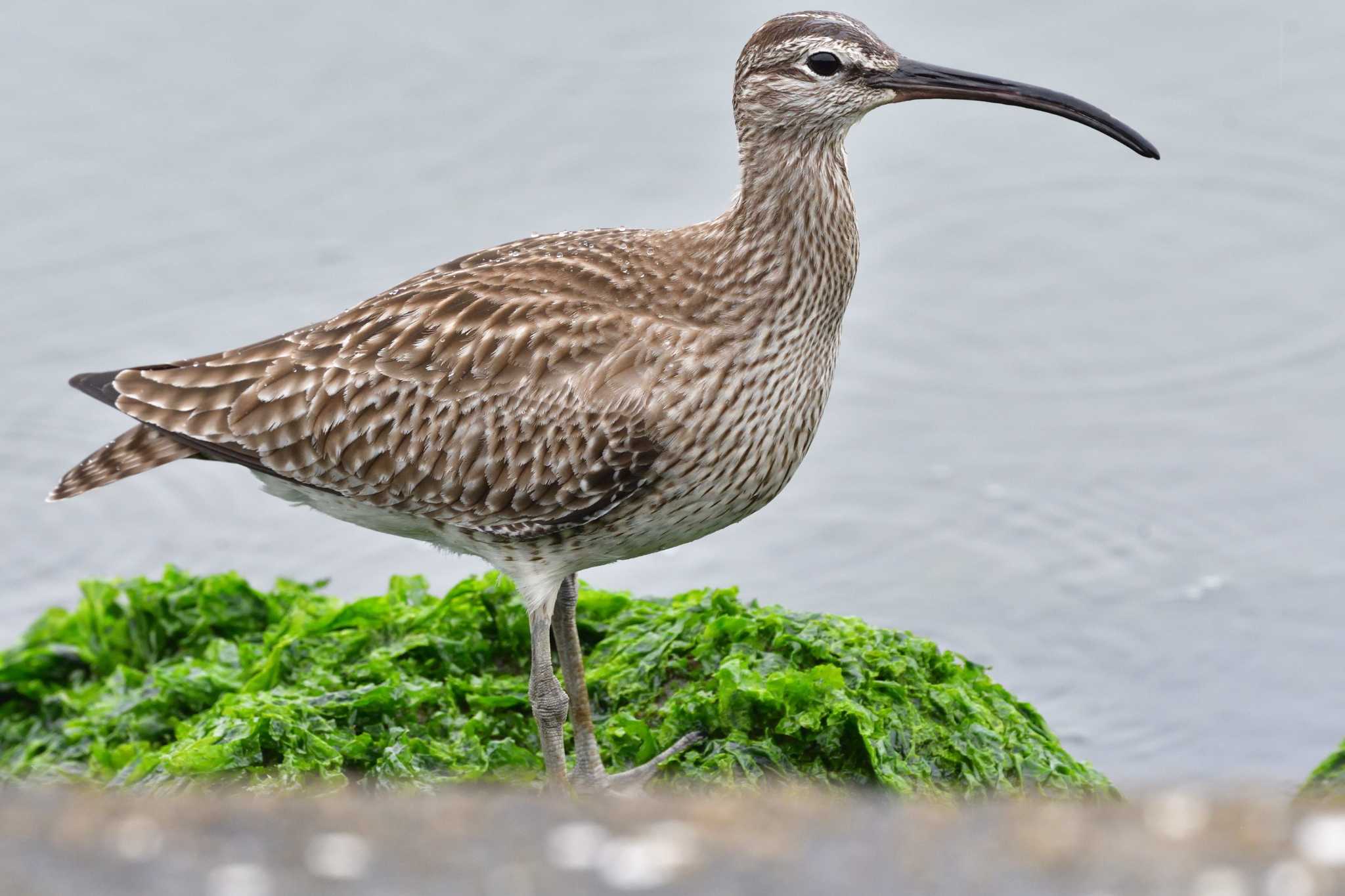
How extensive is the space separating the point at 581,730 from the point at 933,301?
5080 millimetres

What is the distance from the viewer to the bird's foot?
7.32 meters

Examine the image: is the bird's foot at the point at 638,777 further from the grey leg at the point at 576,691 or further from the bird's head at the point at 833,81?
the bird's head at the point at 833,81

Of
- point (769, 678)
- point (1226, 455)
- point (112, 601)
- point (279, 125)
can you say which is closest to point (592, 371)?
point (769, 678)

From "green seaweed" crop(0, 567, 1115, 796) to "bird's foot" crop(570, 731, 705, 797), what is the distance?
7 centimetres

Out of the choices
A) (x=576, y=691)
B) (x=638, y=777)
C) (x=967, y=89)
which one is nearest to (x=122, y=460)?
(x=576, y=691)

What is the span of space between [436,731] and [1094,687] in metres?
4.06

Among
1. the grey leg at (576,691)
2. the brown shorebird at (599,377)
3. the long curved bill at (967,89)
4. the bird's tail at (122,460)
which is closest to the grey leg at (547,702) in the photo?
the brown shorebird at (599,377)

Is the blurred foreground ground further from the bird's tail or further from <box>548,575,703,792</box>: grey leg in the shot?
the bird's tail

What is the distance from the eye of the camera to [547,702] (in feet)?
24.6

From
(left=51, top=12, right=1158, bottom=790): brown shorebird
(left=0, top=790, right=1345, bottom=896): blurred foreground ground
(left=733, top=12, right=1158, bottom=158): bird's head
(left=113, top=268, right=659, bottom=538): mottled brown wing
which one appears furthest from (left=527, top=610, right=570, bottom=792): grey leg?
(left=0, top=790, right=1345, bottom=896): blurred foreground ground

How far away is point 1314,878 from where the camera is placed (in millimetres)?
3590

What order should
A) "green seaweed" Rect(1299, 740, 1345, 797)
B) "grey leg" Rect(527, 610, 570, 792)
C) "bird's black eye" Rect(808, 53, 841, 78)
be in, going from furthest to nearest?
1. "grey leg" Rect(527, 610, 570, 792)
2. "bird's black eye" Rect(808, 53, 841, 78)
3. "green seaweed" Rect(1299, 740, 1345, 797)

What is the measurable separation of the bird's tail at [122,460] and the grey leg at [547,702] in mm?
1787

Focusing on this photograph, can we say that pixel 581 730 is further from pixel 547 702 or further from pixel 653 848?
pixel 653 848
